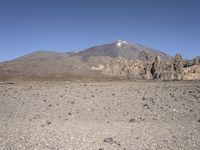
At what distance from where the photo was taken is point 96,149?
30.4ft

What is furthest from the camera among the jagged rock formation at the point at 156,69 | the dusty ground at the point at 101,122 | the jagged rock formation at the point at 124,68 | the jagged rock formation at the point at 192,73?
the jagged rock formation at the point at 124,68

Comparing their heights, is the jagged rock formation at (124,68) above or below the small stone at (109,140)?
above

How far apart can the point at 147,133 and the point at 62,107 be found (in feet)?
21.7

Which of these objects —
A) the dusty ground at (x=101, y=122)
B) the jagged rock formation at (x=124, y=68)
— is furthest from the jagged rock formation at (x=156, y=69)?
the dusty ground at (x=101, y=122)

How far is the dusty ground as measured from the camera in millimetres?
9852

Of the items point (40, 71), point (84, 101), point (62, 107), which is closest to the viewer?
point (62, 107)

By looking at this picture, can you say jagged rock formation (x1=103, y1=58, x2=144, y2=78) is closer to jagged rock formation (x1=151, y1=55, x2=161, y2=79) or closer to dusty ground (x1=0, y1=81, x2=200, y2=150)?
jagged rock formation (x1=151, y1=55, x2=161, y2=79)

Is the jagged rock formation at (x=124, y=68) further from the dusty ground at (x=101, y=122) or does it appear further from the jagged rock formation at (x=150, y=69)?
the dusty ground at (x=101, y=122)

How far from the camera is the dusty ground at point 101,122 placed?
985cm

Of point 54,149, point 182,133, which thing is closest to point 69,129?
point 54,149

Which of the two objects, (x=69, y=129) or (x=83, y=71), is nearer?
(x=69, y=129)

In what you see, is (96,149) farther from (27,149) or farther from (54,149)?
(27,149)

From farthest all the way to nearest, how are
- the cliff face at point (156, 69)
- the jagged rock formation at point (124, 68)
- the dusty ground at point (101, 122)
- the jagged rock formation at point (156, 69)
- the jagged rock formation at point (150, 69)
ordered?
1. the jagged rock formation at point (124, 68)
2. the jagged rock formation at point (156, 69)
3. the jagged rock formation at point (150, 69)
4. the cliff face at point (156, 69)
5. the dusty ground at point (101, 122)

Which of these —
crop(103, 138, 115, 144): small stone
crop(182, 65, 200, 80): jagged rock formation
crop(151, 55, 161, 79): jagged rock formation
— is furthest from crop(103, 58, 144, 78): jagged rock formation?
crop(103, 138, 115, 144): small stone
